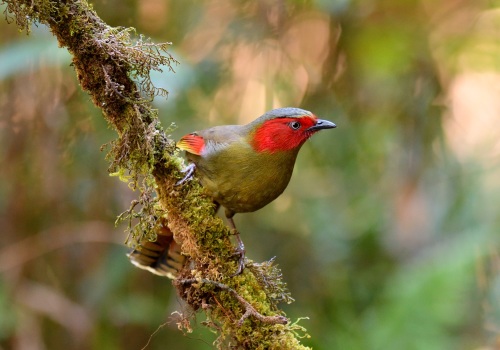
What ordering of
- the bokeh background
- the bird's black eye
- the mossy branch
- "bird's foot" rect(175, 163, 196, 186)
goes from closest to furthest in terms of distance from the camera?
1. the mossy branch
2. "bird's foot" rect(175, 163, 196, 186)
3. the bird's black eye
4. the bokeh background

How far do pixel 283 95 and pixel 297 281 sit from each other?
Result: 1.64 m

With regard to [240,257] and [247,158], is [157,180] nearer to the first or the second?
[240,257]

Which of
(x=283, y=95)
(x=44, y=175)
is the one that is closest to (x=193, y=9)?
(x=283, y=95)

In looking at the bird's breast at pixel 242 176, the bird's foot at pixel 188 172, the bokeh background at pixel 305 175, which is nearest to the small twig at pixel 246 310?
the bird's foot at pixel 188 172

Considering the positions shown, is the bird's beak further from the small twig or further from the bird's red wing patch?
the small twig

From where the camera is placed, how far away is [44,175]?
5172mm

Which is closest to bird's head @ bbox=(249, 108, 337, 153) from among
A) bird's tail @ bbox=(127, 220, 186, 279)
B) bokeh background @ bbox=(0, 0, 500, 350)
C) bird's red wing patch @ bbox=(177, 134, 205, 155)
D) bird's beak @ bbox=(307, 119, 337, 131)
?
bird's beak @ bbox=(307, 119, 337, 131)

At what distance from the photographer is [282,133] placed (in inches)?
129

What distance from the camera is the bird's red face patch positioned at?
10.5ft

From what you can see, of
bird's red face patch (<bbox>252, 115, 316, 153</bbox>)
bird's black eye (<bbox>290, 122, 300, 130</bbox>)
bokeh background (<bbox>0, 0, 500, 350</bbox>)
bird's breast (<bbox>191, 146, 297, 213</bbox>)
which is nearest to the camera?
bird's breast (<bbox>191, 146, 297, 213</bbox>)

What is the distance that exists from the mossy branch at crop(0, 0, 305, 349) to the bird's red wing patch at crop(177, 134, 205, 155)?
1.03ft

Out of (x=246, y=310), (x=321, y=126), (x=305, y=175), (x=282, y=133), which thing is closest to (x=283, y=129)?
(x=282, y=133)

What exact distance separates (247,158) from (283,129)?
273 millimetres

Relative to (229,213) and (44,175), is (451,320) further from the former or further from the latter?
(44,175)
